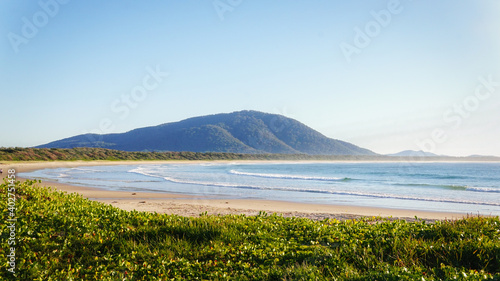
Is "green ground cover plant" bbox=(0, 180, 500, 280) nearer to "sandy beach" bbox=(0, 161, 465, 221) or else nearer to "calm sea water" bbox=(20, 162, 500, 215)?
"sandy beach" bbox=(0, 161, 465, 221)

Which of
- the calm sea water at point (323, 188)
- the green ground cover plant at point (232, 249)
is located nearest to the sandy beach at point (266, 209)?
the calm sea water at point (323, 188)

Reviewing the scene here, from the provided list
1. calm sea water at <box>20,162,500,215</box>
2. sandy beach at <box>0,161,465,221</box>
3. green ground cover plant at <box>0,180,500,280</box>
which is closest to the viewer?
green ground cover plant at <box>0,180,500,280</box>

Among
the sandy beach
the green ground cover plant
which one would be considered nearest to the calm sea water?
the sandy beach

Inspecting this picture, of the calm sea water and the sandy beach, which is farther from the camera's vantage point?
the calm sea water

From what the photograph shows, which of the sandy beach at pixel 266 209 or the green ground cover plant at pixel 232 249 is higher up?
the green ground cover plant at pixel 232 249

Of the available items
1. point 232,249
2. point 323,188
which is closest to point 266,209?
point 232,249

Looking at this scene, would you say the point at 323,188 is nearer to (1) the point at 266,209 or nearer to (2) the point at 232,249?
(1) the point at 266,209

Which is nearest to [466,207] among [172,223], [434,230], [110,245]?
[434,230]

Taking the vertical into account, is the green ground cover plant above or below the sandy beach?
above

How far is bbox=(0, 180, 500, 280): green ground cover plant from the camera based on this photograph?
A: 5531 mm

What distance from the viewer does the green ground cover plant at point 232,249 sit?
18.1 ft

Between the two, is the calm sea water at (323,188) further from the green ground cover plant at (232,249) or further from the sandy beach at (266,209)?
the green ground cover plant at (232,249)

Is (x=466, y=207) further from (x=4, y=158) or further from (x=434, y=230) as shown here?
(x=4, y=158)

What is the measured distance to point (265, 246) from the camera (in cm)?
669
